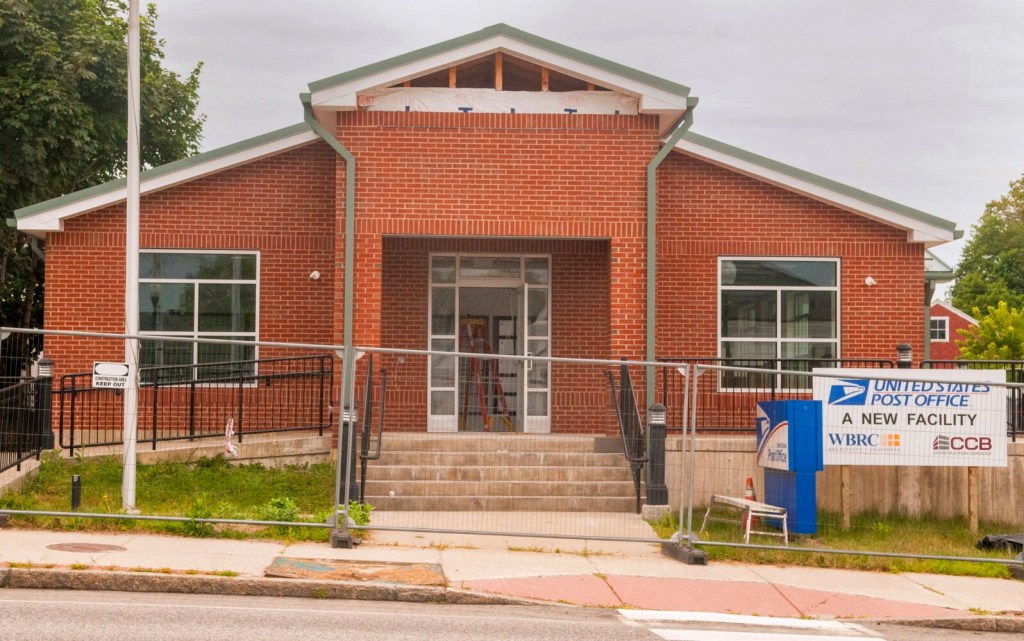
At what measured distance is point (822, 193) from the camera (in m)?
17.5

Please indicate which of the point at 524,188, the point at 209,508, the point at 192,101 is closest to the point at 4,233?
the point at 192,101

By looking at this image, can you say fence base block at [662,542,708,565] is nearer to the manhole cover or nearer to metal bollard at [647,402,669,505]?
metal bollard at [647,402,669,505]

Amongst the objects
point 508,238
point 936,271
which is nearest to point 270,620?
point 508,238

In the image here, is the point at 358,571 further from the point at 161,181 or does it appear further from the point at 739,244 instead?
the point at 739,244

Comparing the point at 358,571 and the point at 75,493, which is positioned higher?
the point at 75,493

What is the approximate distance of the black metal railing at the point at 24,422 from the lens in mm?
12094

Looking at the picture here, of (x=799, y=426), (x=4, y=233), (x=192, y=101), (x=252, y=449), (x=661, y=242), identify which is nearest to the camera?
(x=799, y=426)

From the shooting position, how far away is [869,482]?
1493 centimetres

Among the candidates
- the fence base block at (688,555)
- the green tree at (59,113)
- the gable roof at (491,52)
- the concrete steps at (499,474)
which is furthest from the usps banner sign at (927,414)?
the green tree at (59,113)

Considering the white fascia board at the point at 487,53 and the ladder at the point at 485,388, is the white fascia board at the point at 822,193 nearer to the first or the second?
the white fascia board at the point at 487,53

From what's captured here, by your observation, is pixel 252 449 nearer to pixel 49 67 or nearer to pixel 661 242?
pixel 661 242

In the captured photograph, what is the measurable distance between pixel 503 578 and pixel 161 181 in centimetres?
973

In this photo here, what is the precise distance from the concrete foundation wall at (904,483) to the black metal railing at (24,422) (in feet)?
24.7

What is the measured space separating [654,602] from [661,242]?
9.01 metres
